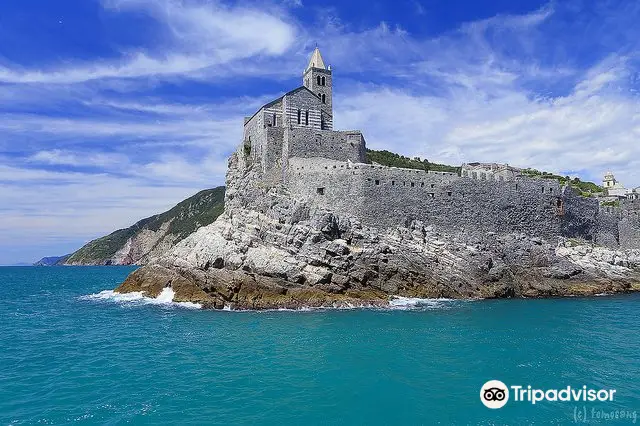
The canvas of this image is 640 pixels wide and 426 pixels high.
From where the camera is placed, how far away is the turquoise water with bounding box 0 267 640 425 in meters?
13.6

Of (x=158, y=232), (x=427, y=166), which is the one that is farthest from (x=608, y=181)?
(x=158, y=232)

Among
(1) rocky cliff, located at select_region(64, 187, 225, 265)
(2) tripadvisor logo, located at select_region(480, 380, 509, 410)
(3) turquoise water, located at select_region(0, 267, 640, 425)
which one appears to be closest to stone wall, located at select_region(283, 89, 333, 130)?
(3) turquoise water, located at select_region(0, 267, 640, 425)

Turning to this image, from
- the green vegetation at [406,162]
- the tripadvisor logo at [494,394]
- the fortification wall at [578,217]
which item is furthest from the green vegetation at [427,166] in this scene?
the tripadvisor logo at [494,394]

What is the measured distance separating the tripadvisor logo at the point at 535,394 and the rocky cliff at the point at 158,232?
379 feet

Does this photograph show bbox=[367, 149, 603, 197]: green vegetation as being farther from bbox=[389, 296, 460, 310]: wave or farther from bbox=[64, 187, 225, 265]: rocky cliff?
bbox=[64, 187, 225, 265]: rocky cliff

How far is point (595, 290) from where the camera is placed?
38938 millimetres

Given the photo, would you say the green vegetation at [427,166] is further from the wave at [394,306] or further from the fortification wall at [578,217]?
the wave at [394,306]

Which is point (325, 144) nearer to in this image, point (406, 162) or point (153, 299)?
point (153, 299)

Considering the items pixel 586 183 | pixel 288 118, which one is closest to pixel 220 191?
pixel 586 183

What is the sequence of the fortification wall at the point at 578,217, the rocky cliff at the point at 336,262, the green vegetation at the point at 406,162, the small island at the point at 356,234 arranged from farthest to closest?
1. the green vegetation at the point at 406,162
2. the fortification wall at the point at 578,217
3. the small island at the point at 356,234
4. the rocky cliff at the point at 336,262

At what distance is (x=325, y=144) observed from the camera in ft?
127

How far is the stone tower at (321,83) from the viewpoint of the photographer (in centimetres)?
4247

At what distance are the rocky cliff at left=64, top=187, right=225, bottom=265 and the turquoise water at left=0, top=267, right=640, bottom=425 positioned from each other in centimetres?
10336

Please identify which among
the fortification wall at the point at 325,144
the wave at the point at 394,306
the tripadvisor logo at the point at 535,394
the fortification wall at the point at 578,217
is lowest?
the tripadvisor logo at the point at 535,394
